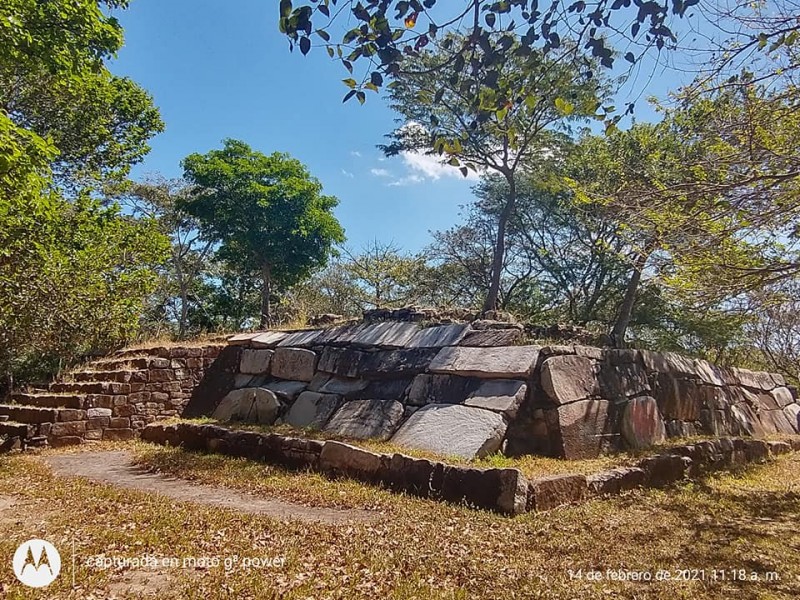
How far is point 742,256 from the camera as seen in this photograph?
5238 millimetres

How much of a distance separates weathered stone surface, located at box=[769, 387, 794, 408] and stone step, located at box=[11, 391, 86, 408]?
1075 cm

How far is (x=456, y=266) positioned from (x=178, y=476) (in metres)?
11.3

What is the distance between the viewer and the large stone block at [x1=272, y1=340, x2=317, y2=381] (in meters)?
7.42

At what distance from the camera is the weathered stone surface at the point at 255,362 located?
7891 millimetres

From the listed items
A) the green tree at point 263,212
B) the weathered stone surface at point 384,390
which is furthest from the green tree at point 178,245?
the weathered stone surface at point 384,390

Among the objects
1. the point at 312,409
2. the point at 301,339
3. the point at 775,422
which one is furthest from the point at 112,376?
the point at 775,422

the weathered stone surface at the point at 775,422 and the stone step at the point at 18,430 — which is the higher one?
the weathered stone surface at the point at 775,422

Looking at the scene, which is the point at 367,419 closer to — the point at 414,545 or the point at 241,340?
the point at 414,545

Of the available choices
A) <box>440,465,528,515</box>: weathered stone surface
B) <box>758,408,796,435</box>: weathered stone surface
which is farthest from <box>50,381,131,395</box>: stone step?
<box>758,408,796,435</box>: weathered stone surface

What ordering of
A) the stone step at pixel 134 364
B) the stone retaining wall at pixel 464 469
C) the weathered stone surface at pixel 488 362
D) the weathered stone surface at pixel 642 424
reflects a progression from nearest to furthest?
the stone retaining wall at pixel 464 469 < the weathered stone surface at pixel 488 362 < the weathered stone surface at pixel 642 424 < the stone step at pixel 134 364

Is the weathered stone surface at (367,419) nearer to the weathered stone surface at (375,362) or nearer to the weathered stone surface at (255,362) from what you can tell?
the weathered stone surface at (375,362)

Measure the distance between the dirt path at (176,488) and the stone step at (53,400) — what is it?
3.03 ft

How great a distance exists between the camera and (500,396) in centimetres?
538

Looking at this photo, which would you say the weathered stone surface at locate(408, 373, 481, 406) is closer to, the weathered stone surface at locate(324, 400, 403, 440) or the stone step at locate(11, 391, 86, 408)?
the weathered stone surface at locate(324, 400, 403, 440)
